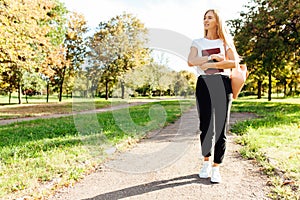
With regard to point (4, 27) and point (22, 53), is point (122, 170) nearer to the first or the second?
point (4, 27)

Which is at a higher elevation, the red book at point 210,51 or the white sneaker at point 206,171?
the red book at point 210,51

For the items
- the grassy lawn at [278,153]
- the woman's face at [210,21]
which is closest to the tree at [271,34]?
the grassy lawn at [278,153]

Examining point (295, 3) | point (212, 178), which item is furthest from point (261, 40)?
point (212, 178)

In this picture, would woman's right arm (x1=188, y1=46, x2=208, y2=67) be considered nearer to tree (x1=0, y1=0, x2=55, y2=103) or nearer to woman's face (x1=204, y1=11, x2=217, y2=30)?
woman's face (x1=204, y1=11, x2=217, y2=30)

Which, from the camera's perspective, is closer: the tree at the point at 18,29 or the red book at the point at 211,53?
the red book at the point at 211,53

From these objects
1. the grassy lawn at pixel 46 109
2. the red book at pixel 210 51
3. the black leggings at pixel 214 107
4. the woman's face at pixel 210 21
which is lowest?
the grassy lawn at pixel 46 109

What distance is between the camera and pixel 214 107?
3.07 metres

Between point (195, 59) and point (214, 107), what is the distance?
0.60 m

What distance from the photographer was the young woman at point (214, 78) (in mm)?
2955

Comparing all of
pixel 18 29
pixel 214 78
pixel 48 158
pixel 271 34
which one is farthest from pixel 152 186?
pixel 271 34

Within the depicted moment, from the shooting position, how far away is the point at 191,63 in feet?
9.89

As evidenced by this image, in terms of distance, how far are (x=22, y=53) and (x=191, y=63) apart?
11745 millimetres

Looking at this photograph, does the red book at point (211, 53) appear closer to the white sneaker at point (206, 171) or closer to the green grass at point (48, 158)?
the white sneaker at point (206, 171)

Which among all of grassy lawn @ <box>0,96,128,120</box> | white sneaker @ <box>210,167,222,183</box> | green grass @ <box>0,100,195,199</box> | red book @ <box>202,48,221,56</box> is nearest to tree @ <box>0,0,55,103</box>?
grassy lawn @ <box>0,96,128,120</box>
